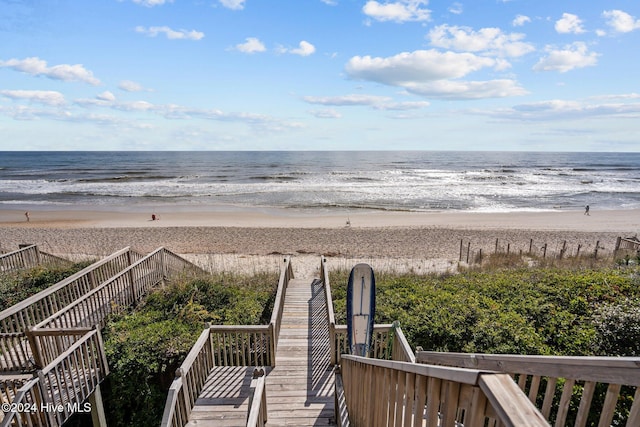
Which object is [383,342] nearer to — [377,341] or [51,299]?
[377,341]

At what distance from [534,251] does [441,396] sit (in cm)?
1944

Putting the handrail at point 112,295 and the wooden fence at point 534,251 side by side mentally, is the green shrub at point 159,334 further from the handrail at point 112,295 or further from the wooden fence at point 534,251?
the wooden fence at point 534,251

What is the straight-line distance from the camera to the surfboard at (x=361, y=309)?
5832 millimetres

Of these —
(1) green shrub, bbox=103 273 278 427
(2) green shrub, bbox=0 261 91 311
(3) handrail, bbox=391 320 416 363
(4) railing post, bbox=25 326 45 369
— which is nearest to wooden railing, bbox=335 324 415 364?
(3) handrail, bbox=391 320 416 363

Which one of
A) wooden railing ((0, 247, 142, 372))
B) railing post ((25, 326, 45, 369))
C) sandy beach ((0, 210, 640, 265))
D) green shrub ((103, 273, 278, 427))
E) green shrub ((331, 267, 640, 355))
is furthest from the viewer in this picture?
sandy beach ((0, 210, 640, 265))

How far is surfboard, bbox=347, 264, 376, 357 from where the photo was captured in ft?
19.1

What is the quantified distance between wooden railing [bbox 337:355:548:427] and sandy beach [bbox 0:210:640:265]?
48.6ft

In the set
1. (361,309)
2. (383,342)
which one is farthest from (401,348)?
(383,342)

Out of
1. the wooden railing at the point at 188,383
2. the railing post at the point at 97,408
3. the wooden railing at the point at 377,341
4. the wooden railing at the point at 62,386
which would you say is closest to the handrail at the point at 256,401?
the wooden railing at the point at 188,383

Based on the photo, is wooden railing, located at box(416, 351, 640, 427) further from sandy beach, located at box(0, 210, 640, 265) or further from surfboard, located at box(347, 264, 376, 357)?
sandy beach, located at box(0, 210, 640, 265)

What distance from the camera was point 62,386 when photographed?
5.95 metres

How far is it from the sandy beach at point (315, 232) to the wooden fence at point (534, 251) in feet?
0.75

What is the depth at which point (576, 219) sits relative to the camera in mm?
29078

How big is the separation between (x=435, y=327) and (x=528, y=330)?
6.49ft
